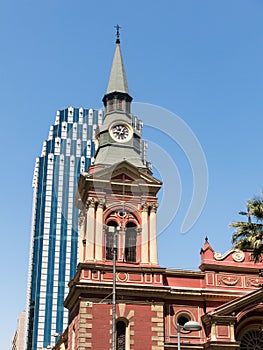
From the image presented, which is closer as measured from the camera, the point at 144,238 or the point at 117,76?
the point at 144,238

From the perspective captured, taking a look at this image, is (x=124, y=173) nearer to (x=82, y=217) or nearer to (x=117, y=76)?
(x=82, y=217)

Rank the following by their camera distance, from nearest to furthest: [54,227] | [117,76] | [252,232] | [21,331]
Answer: [252,232], [117,76], [54,227], [21,331]

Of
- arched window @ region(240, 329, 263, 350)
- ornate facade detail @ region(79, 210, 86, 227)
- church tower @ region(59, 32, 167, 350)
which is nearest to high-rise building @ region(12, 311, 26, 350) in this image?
church tower @ region(59, 32, 167, 350)

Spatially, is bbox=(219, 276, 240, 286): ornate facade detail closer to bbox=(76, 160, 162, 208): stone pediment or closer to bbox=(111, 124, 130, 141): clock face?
bbox=(76, 160, 162, 208): stone pediment

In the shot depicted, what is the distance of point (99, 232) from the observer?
1661 inches

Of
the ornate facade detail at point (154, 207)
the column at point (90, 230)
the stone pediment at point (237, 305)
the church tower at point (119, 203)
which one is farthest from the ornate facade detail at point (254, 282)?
the column at point (90, 230)

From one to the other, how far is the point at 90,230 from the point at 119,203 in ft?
9.57

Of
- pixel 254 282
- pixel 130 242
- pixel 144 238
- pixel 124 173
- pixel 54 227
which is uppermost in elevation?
pixel 54 227

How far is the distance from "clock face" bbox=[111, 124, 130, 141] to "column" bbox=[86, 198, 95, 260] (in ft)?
20.6

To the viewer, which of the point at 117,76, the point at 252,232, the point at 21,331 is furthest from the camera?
the point at 21,331

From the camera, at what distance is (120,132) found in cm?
4688

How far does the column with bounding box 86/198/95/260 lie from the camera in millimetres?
41344

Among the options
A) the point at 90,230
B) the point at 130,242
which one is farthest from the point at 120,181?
the point at 130,242

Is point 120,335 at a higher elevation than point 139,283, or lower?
lower
